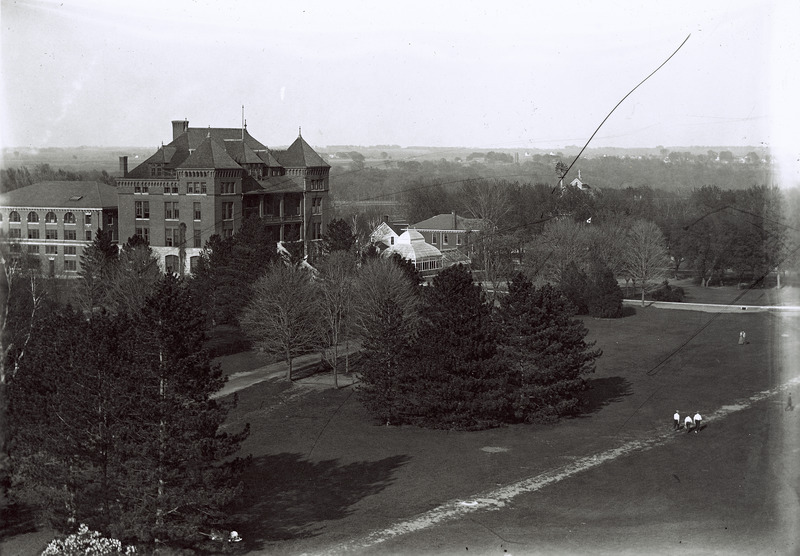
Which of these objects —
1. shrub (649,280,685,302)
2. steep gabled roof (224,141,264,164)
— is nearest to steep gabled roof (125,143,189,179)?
steep gabled roof (224,141,264,164)

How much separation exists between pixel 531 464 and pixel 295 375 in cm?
1748

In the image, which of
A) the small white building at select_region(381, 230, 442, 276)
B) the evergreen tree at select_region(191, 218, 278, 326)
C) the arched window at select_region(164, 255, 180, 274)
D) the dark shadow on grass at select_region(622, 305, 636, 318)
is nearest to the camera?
the evergreen tree at select_region(191, 218, 278, 326)

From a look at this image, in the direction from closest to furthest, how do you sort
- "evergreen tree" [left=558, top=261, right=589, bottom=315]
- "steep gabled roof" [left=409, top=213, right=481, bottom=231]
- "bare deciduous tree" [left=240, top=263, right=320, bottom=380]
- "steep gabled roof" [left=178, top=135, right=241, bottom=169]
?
"bare deciduous tree" [left=240, top=263, right=320, bottom=380] → "evergreen tree" [left=558, top=261, right=589, bottom=315] → "steep gabled roof" [left=178, top=135, right=241, bottom=169] → "steep gabled roof" [left=409, top=213, right=481, bottom=231]

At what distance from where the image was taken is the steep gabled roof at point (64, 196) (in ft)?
264

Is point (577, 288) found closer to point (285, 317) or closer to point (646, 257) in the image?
point (646, 257)

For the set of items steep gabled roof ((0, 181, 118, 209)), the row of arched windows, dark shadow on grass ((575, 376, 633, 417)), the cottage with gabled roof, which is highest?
steep gabled roof ((0, 181, 118, 209))

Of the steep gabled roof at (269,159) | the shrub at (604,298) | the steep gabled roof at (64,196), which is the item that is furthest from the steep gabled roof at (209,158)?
the shrub at (604,298)

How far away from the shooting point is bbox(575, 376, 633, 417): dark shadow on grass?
4168 cm

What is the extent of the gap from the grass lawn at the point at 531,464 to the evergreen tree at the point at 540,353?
0.99m

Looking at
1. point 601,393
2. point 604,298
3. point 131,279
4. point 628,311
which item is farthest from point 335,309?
point 628,311

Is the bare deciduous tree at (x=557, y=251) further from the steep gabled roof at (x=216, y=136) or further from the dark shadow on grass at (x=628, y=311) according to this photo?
the steep gabled roof at (x=216, y=136)

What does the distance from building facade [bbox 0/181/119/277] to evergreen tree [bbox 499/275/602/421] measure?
48.1 metres

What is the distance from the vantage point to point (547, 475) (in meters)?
31.2

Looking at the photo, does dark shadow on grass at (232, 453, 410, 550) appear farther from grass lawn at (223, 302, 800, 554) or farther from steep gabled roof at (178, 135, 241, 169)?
steep gabled roof at (178, 135, 241, 169)
